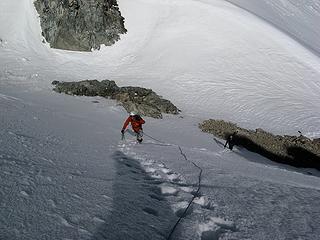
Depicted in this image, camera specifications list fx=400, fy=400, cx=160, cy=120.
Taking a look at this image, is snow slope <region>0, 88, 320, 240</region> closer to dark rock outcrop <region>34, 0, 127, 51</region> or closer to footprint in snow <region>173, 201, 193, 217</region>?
footprint in snow <region>173, 201, 193, 217</region>

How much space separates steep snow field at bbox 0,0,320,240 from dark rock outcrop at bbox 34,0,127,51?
4.26 feet

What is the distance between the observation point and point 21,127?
13.2m

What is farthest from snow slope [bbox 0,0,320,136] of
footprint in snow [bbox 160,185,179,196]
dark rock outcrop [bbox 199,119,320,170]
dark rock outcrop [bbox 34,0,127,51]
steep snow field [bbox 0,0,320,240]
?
footprint in snow [bbox 160,185,179,196]

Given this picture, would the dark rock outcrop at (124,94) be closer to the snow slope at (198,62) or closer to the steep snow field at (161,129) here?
the steep snow field at (161,129)

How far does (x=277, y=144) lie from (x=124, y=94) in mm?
11016

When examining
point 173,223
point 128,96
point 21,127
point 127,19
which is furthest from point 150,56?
point 173,223

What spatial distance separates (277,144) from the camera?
76.7ft

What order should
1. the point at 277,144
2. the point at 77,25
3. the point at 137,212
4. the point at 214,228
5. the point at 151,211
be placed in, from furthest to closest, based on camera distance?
the point at 77,25 → the point at 277,144 → the point at 151,211 → the point at 137,212 → the point at 214,228

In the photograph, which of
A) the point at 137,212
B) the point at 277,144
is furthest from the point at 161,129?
the point at 137,212

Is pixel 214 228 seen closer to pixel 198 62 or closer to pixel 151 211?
pixel 151 211

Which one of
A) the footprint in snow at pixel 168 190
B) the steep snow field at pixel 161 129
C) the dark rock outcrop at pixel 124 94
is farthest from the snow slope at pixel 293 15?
the footprint in snow at pixel 168 190

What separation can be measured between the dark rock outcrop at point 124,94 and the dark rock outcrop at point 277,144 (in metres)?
3.24

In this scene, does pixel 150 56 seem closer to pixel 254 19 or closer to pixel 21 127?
pixel 254 19

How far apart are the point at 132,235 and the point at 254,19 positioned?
4118 cm
